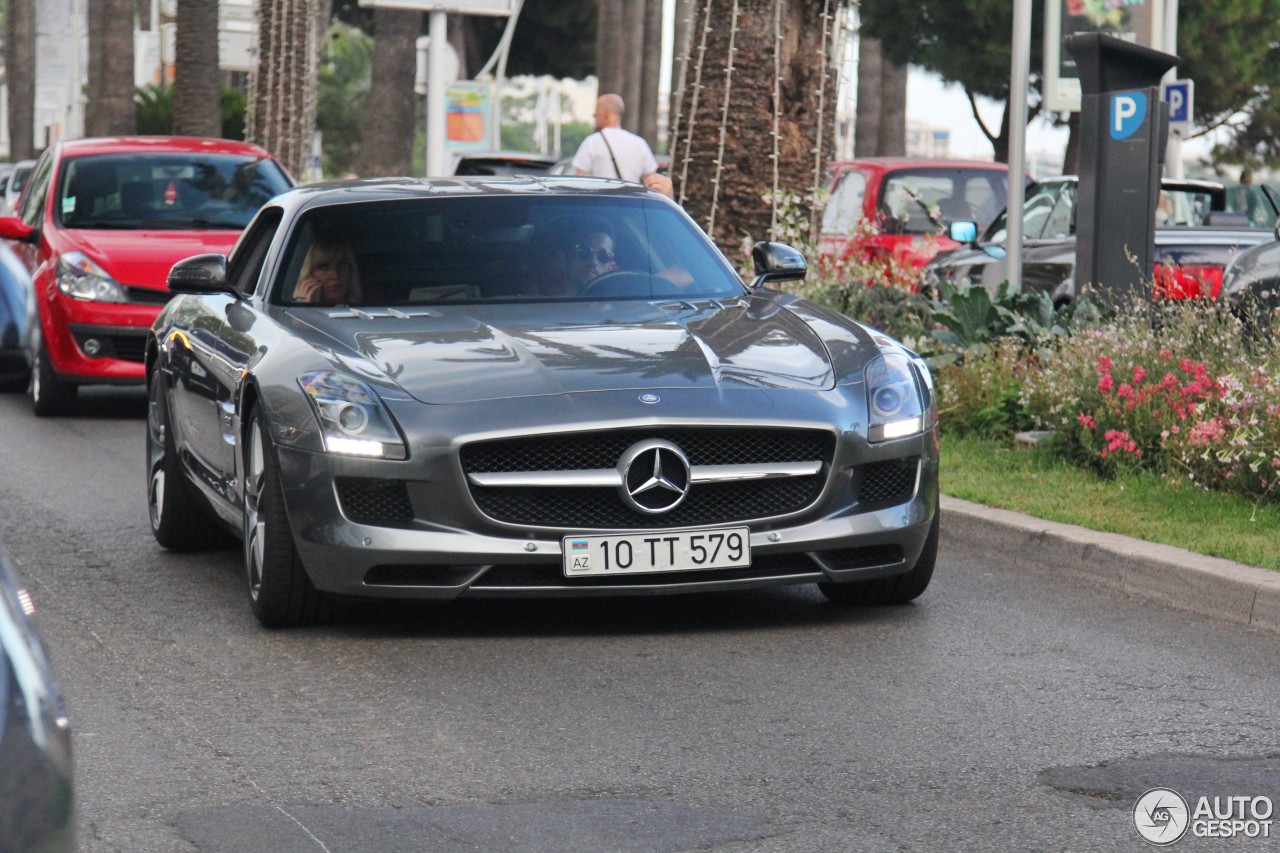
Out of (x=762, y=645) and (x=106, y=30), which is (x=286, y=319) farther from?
(x=106, y=30)

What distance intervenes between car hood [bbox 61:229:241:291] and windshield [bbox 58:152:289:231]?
26 cm

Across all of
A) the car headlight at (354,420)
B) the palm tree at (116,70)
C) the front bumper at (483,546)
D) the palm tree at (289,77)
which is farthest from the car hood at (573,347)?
the palm tree at (116,70)

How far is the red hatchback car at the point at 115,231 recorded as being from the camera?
13.4m

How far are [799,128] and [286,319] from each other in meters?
8.65

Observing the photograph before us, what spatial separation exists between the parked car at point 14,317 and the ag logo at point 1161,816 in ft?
9.48

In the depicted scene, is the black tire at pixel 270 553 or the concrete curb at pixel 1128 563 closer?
the black tire at pixel 270 553

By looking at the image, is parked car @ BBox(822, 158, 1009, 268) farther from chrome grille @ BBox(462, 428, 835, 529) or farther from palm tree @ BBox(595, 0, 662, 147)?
palm tree @ BBox(595, 0, 662, 147)

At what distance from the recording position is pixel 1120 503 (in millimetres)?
8555

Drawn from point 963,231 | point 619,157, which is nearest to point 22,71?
point 619,157

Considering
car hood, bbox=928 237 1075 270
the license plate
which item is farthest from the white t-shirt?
the license plate

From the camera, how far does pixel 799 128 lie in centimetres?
1544

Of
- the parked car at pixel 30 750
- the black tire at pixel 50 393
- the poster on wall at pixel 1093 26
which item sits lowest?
the black tire at pixel 50 393

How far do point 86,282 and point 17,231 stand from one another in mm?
778

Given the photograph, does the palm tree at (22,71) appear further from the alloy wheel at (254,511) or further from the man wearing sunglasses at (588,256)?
the alloy wheel at (254,511)
